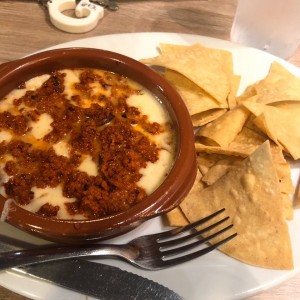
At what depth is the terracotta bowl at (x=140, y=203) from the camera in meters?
1.22

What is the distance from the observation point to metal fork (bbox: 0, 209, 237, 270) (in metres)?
1.24

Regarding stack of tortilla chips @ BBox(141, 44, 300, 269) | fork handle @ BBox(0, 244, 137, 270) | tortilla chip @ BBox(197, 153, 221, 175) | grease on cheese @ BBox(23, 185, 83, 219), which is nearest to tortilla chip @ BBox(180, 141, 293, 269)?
stack of tortilla chips @ BBox(141, 44, 300, 269)

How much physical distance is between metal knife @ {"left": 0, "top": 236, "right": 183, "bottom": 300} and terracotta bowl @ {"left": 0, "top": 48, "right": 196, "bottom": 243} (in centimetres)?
8

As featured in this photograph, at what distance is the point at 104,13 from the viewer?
95.0 inches

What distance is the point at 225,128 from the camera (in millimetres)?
1613

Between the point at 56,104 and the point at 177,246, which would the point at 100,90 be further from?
the point at 177,246

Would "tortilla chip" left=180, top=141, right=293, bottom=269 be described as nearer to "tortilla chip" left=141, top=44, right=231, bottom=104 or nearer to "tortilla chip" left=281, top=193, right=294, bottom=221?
"tortilla chip" left=281, top=193, right=294, bottom=221

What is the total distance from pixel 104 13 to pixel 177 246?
1.58m

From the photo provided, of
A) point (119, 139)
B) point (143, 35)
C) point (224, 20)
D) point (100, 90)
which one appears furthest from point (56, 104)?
point (224, 20)

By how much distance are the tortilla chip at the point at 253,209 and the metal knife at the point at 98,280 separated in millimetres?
288

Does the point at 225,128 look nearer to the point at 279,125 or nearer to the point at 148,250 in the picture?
the point at 279,125

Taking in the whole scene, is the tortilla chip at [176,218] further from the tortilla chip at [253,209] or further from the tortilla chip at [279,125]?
the tortilla chip at [279,125]

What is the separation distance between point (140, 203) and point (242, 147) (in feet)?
1.77

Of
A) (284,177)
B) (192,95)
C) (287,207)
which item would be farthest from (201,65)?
(287,207)
